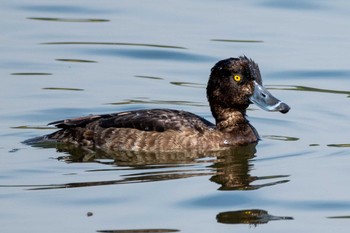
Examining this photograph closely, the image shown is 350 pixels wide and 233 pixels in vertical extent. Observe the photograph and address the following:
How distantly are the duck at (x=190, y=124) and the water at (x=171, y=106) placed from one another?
0.88 feet

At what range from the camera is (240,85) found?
14984 millimetres

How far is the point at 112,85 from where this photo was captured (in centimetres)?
1712

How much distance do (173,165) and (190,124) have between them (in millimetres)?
1066

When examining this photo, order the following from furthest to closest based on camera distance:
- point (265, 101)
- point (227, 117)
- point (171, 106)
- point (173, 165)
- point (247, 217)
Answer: point (171, 106)
point (227, 117)
point (265, 101)
point (173, 165)
point (247, 217)

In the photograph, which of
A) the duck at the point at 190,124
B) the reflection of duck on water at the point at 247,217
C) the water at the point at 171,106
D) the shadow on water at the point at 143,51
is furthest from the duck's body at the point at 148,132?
the shadow on water at the point at 143,51

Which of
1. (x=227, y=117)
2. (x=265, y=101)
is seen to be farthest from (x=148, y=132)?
(x=265, y=101)

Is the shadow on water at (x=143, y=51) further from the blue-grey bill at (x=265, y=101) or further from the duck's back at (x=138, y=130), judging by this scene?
the duck's back at (x=138, y=130)

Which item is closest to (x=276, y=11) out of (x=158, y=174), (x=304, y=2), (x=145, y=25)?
(x=304, y=2)

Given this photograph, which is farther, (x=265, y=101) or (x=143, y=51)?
(x=143, y=51)

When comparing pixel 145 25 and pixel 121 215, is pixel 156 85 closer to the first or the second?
pixel 145 25

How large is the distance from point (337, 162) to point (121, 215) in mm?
3146

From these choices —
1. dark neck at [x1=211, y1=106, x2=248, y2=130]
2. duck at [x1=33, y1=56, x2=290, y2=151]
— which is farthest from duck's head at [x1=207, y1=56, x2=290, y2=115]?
dark neck at [x1=211, y1=106, x2=248, y2=130]

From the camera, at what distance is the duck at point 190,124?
14.7 m

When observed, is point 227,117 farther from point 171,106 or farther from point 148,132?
point 171,106
